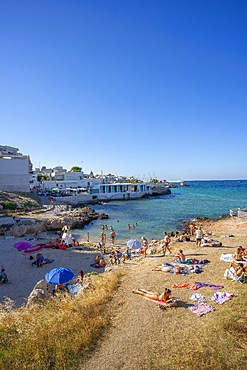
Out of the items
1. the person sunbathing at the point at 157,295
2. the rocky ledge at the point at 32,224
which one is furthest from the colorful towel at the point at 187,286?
the rocky ledge at the point at 32,224

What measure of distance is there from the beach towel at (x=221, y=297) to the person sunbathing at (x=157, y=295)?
141cm

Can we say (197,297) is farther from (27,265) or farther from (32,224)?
(32,224)

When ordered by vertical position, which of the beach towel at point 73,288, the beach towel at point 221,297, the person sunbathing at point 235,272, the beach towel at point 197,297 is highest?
the person sunbathing at point 235,272

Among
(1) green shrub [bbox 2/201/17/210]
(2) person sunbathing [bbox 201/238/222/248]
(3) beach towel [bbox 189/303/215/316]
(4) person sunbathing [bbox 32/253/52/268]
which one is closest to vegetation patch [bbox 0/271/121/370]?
(3) beach towel [bbox 189/303/215/316]

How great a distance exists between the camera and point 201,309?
24.2ft

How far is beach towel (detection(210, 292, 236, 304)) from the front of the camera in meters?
7.84

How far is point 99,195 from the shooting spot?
66125mm

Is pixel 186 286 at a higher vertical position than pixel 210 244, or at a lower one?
higher

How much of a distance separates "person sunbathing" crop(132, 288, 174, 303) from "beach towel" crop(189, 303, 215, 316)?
2.24ft

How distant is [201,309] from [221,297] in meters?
1.08

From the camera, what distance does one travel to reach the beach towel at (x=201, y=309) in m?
7.19

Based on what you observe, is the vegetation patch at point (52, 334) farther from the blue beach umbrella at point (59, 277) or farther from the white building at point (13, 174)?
the white building at point (13, 174)

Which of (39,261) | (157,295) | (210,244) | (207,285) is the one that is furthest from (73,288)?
(210,244)

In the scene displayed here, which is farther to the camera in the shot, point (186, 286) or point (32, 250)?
point (32, 250)
